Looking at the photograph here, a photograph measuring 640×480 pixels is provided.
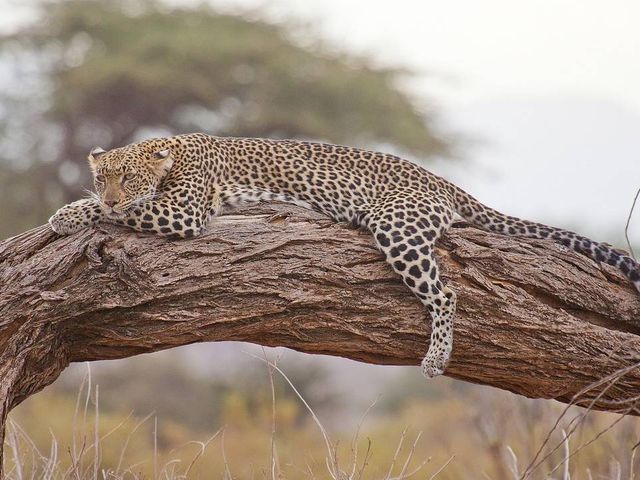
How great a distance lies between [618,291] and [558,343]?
1.63ft

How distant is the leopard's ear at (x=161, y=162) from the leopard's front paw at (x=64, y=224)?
0.60 metres

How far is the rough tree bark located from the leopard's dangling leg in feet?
0.23

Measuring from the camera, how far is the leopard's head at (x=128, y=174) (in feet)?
19.3

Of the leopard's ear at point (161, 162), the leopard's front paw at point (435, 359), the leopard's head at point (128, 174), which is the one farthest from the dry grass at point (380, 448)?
the leopard's ear at point (161, 162)

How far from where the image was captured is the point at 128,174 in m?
6.11

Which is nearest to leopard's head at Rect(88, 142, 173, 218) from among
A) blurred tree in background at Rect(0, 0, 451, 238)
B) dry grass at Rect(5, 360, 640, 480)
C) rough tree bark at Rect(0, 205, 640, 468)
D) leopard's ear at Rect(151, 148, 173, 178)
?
leopard's ear at Rect(151, 148, 173, 178)

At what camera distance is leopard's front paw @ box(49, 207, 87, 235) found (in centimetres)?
587

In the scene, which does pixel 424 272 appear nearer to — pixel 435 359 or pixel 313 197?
pixel 435 359

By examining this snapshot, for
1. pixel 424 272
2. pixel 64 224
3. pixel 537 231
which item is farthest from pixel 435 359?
pixel 64 224

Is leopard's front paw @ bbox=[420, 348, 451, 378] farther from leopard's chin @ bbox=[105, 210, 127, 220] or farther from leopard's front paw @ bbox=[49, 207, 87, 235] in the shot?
leopard's front paw @ bbox=[49, 207, 87, 235]

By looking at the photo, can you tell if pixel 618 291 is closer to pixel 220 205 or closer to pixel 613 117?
pixel 220 205

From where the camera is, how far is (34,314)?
5668mm

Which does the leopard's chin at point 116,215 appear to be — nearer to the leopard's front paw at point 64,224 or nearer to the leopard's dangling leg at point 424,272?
the leopard's front paw at point 64,224

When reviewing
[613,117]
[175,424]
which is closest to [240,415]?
[175,424]
